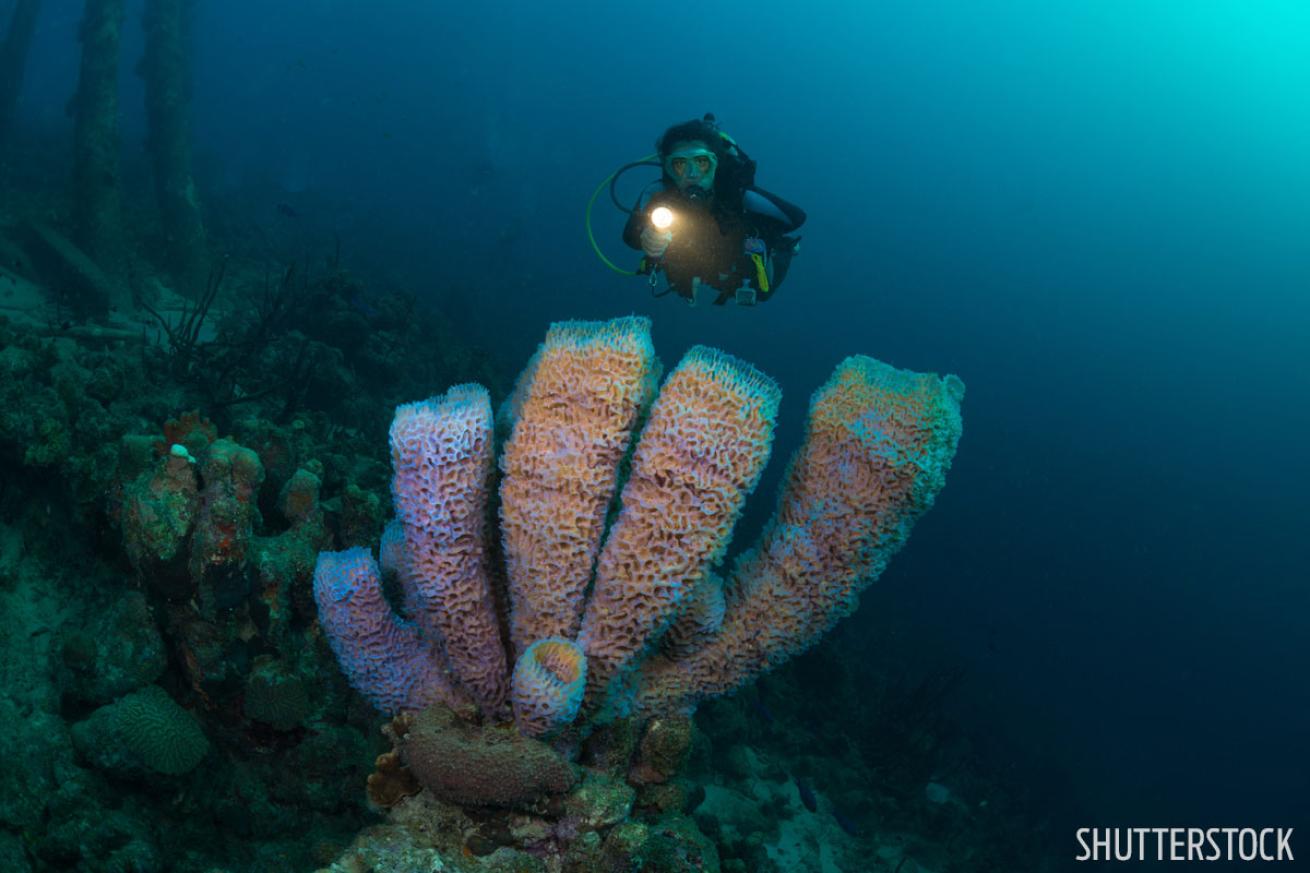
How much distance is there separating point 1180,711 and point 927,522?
12.7 m

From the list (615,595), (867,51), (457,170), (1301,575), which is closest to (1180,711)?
(1301,575)

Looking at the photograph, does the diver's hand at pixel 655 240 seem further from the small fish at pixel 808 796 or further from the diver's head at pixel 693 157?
the small fish at pixel 808 796

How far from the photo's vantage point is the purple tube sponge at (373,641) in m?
2.27

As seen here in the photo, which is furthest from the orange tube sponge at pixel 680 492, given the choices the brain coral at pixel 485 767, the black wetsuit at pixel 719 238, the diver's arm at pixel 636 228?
the diver's arm at pixel 636 228

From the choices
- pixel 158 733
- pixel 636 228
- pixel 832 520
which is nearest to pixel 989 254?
pixel 636 228

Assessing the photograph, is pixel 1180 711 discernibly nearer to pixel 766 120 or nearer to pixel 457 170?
pixel 457 170

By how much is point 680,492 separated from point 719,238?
4.27 metres

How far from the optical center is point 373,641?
2.34 meters

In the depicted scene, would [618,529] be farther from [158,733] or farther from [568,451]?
[158,733]

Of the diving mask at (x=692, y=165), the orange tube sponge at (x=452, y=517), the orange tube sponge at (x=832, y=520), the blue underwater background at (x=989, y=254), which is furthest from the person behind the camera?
the blue underwater background at (x=989, y=254)

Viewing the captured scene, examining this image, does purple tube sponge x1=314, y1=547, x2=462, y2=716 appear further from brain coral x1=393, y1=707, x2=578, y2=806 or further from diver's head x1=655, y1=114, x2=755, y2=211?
diver's head x1=655, y1=114, x2=755, y2=211

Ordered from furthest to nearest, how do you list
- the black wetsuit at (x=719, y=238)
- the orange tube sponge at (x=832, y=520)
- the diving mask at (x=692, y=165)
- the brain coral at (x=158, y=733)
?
the black wetsuit at (x=719, y=238), the diving mask at (x=692, y=165), the brain coral at (x=158, y=733), the orange tube sponge at (x=832, y=520)

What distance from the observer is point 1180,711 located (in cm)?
2878

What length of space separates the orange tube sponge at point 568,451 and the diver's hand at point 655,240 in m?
3.53
